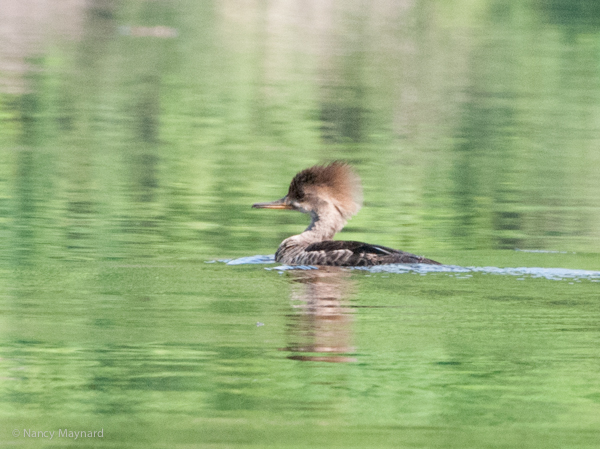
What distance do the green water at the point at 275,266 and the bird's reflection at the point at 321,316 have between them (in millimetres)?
24

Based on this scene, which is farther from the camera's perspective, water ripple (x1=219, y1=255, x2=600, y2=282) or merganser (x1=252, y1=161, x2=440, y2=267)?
merganser (x1=252, y1=161, x2=440, y2=267)

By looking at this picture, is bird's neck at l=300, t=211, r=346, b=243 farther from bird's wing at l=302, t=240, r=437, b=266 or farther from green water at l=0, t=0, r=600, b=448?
bird's wing at l=302, t=240, r=437, b=266

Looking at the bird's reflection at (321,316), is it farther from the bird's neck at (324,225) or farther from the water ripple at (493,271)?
the bird's neck at (324,225)

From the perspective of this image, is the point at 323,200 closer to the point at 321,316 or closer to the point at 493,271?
the point at 493,271

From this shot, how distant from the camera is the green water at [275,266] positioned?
5531mm

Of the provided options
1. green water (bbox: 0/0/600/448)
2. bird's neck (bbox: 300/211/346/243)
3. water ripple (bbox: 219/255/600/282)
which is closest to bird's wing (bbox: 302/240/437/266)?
water ripple (bbox: 219/255/600/282)

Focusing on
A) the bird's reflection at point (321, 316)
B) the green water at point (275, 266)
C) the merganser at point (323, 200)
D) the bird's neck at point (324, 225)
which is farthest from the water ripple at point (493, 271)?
the bird's neck at point (324, 225)

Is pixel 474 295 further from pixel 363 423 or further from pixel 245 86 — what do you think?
pixel 245 86

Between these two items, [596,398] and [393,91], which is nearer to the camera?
[596,398]

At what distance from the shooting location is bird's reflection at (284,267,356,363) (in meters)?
6.48

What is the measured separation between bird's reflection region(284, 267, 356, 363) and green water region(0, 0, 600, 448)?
0.08 feet

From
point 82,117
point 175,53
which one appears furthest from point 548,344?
point 175,53

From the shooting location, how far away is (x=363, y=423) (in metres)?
5.34

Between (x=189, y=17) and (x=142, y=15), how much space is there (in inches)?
Answer: 54.9
